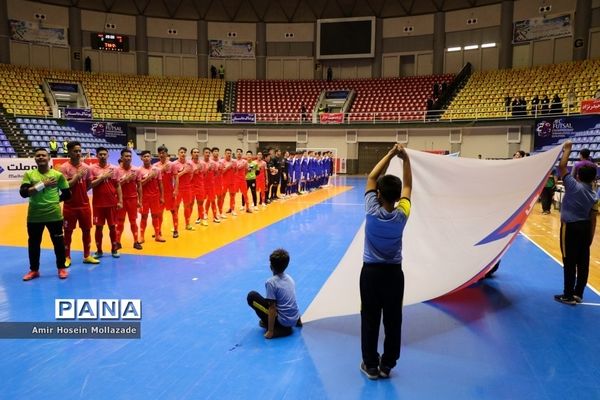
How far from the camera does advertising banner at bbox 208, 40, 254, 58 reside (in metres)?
35.0

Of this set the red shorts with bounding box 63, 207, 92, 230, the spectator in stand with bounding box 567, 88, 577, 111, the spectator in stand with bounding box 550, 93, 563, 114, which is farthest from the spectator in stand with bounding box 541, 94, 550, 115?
the red shorts with bounding box 63, 207, 92, 230

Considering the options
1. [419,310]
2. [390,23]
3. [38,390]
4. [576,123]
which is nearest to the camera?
[38,390]

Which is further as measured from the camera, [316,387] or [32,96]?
[32,96]

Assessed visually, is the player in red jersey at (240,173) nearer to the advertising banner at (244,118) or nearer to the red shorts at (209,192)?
the red shorts at (209,192)

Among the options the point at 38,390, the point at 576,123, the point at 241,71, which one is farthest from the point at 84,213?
the point at 241,71

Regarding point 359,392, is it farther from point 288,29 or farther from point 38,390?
point 288,29

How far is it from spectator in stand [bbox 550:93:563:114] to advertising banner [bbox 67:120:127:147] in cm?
2594

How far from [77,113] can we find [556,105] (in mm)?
27668

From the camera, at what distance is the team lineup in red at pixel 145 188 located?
661cm

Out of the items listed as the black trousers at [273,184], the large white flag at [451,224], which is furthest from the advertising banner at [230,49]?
the large white flag at [451,224]

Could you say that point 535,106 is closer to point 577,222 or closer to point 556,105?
point 556,105

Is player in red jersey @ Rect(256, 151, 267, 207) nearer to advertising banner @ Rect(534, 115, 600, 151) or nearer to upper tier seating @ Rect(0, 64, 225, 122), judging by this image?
advertising banner @ Rect(534, 115, 600, 151)

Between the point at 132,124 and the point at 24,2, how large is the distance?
11395 millimetres

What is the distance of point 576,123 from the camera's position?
72.5 ft
